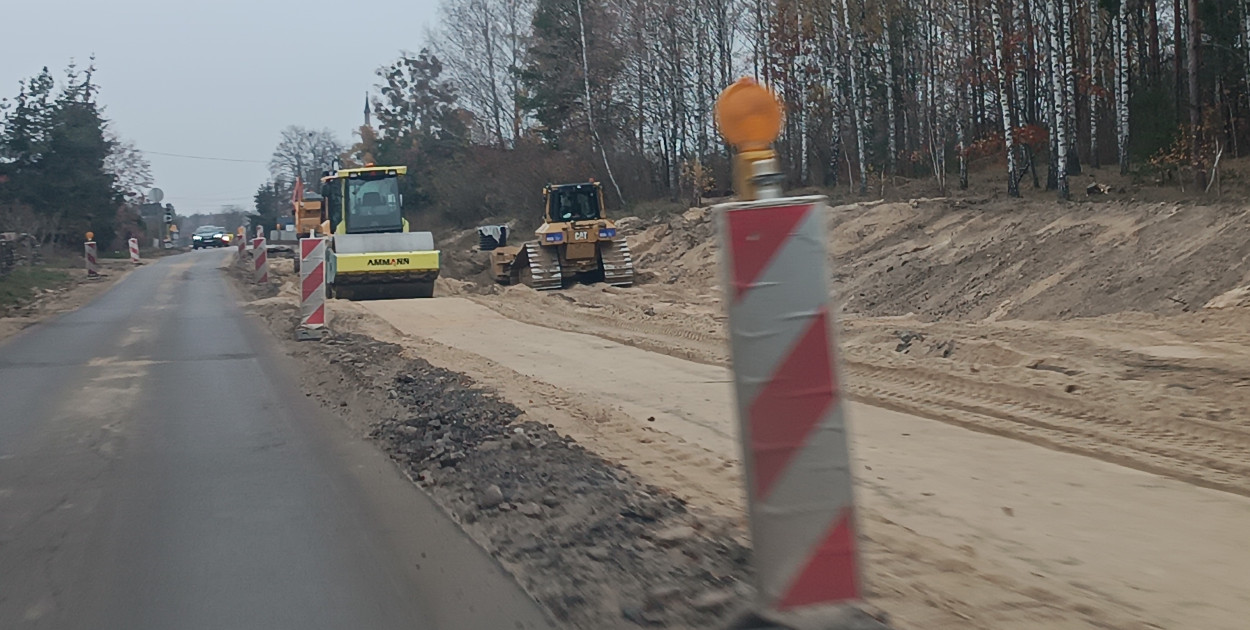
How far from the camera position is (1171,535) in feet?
19.1

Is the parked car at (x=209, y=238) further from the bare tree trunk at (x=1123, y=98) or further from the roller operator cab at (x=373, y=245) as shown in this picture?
the bare tree trunk at (x=1123, y=98)

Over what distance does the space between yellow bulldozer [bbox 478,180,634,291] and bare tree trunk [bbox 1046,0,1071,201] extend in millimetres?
9200

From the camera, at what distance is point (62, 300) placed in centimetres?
2688

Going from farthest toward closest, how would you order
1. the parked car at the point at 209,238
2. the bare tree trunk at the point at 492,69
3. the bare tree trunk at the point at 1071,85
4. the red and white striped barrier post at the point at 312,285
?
the parked car at the point at 209,238 → the bare tree trunk at the point at 492,69 → the bare tree trunk at the point at 1071,85 → the red and white striped barrier post at the point at 312,285

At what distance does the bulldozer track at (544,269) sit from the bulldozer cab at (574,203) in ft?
→ 3.53

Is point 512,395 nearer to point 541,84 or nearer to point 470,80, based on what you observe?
point 541,84

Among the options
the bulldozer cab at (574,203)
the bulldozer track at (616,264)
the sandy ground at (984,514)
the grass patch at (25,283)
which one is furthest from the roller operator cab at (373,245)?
the sandy ground at (984,514)

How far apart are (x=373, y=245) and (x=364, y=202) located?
2.55 metres

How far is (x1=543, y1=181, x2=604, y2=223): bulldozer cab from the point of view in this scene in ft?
88.5

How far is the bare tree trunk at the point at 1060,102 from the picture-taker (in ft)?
76.6

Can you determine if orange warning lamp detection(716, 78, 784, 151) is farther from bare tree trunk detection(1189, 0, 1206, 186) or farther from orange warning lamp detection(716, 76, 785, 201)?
bare tree trunk detection(1189, 0, 1206, 186)

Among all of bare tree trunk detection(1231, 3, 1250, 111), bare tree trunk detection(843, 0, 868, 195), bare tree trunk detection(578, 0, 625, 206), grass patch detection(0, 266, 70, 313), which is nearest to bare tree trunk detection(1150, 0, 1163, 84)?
bare tree trunk detection(1231, 3, 1250, 111)

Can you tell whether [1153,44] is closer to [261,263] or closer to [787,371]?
[261,263]

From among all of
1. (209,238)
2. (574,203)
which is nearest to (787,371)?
(574,203)
